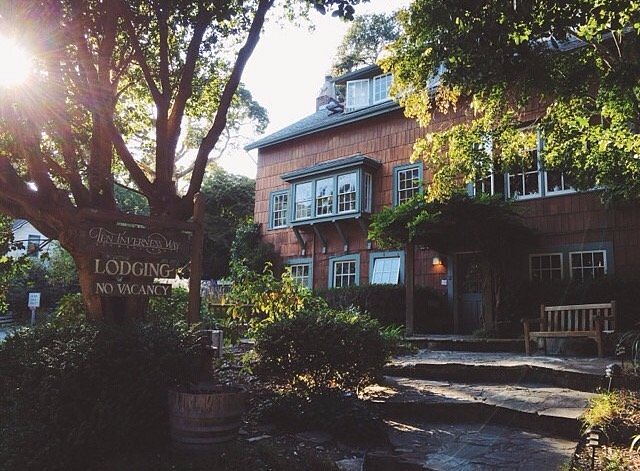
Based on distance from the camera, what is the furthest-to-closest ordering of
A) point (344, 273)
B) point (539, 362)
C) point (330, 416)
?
point (344, 273) < point (539, 362) < point (330, 416)

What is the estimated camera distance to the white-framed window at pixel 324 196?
16.0 m

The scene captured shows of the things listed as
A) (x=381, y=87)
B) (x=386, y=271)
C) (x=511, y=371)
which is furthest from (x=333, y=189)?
(x=511, y=371)

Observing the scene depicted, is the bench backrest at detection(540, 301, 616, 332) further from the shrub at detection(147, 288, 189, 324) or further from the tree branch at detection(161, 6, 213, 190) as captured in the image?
the tree branch at detection(161, 6, 213, 190)

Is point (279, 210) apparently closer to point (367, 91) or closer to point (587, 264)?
point (367, 91)

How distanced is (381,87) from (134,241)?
12.8m

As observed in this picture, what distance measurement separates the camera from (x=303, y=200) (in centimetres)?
1691

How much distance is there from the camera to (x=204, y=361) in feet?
14.6

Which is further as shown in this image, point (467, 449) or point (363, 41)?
point (363, 41)

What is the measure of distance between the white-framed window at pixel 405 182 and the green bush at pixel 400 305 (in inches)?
113

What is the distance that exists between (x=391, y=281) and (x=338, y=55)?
20.8 metres

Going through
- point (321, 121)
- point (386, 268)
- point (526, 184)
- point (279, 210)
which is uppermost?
point (321, 121)

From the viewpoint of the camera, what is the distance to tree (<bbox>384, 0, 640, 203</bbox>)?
4.64m

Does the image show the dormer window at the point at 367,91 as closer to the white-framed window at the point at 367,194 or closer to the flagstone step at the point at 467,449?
the white-framed window at the point at 367,194

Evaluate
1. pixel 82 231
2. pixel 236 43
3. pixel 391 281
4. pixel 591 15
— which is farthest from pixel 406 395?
pixel 391 281
